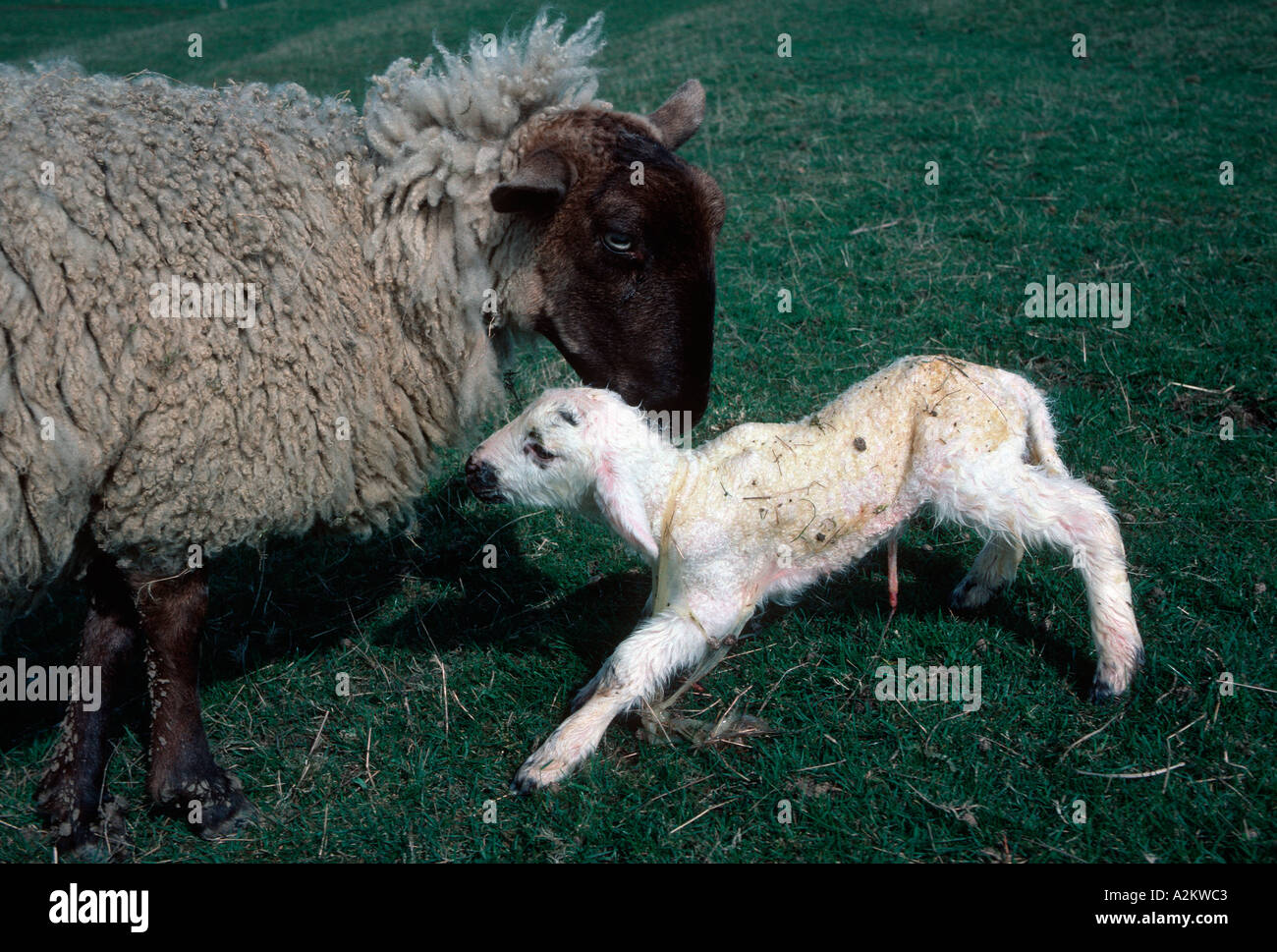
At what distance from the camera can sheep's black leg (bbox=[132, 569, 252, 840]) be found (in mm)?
3201

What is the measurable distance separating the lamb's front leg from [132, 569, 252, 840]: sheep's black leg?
3.27 feet

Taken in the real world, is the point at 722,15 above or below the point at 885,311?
above

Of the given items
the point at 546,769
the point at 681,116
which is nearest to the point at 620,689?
the point at 546,769

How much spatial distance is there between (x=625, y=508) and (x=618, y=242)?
34.3 inches

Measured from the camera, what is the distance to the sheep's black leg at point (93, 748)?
3.22m

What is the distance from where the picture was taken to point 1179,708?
3172 millimetres

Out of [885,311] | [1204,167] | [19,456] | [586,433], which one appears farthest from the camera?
[1204,167]

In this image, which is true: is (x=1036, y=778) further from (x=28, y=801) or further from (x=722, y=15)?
(x=722, y=15)

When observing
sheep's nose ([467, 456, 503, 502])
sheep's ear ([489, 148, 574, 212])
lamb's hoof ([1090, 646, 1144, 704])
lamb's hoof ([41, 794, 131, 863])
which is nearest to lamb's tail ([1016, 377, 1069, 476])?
lamb's hoof ([1090, 646, 1144, 704])

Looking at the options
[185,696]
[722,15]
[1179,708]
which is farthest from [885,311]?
[722,15]

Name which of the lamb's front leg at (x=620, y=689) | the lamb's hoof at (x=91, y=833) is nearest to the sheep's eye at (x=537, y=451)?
the lamb's front leg at (x=620, y=689)

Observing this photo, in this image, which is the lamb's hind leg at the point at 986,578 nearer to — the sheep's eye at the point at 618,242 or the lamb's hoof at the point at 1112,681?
the lamb's hoof at the point at 1112,681

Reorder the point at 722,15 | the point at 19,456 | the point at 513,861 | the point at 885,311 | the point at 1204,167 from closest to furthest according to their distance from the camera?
the point at 19,456
the point at 513,861
the point at 885,311
the point at 1204,167
the point at 722,15

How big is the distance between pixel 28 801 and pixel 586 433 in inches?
90.9
